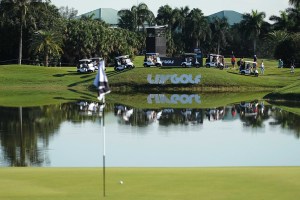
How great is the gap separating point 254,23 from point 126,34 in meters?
31.3

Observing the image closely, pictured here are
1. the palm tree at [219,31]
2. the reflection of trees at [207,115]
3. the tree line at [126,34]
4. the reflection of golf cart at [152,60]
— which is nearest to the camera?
the reflection of trees at [207,115]

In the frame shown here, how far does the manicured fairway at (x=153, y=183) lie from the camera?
1795 cm

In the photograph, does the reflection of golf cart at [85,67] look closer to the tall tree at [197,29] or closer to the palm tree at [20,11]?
the palm tree at [20,11]

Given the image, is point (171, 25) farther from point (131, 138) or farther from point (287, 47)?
point (131, 138)

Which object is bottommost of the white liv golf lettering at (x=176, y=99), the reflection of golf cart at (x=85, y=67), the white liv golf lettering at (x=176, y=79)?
the white liv golf lettering at (x=176, y=99)

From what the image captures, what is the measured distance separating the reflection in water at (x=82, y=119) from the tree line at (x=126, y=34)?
150 ft

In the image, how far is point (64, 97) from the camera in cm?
6669

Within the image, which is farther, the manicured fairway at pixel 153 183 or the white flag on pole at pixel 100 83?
the white flag on pole at pixel 100 83

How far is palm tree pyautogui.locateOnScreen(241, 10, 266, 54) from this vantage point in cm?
14438

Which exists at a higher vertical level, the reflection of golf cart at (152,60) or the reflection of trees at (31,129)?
the reflection of golf cart at (152,60)

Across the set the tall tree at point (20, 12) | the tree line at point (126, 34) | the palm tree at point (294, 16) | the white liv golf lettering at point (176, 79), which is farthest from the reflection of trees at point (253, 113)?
the palm tree at point (294, 16)

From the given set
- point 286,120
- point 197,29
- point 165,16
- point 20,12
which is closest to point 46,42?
point 20,12

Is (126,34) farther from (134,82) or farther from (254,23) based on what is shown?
(134,82)

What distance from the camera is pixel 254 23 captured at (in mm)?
144625
